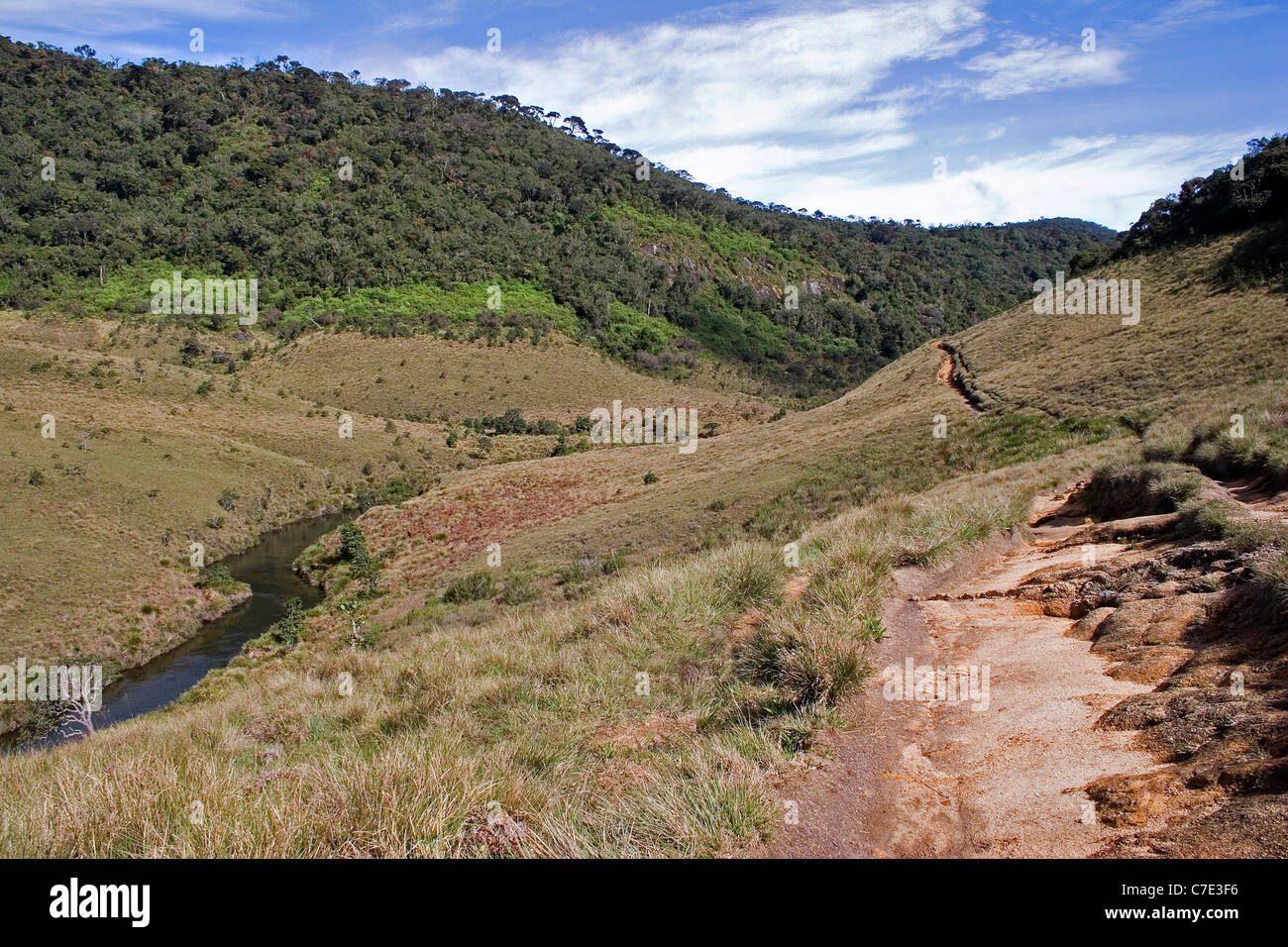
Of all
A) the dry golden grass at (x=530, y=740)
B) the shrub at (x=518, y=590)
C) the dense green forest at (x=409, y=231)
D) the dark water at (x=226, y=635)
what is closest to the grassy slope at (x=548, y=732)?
the dry golden grass at (x=530, y=740)

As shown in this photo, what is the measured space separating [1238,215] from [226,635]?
165ft

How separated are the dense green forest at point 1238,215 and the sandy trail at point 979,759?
3338cm

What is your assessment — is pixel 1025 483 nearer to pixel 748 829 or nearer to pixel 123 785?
pixel 748 829

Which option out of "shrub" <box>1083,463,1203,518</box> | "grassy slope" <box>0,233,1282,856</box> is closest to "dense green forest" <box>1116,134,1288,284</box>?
"grassy slope" <box>0,233,1282,856</box>

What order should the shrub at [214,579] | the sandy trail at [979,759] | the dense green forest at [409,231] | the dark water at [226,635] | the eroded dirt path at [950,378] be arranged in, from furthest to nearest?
the dense green forest at [409,231]
the eroded dirt path at [950,378]
the shrub at [214,579]
the dark water at [226,635]
the sandy trail at [979,759]

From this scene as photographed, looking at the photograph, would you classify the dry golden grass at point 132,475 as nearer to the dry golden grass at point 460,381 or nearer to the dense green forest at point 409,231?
the dry golden grass at point 460,381

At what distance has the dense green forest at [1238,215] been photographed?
3222 cm

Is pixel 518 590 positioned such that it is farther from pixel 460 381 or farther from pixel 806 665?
pixel 460 381

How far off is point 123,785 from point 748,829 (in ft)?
10.9

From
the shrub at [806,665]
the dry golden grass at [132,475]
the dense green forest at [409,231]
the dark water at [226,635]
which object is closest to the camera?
the shrub at [806,665]

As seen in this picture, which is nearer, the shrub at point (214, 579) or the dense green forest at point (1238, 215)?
the shrub at point (214, 579)

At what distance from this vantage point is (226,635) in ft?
88.9

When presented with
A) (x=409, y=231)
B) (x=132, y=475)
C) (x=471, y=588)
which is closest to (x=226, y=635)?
(x=471, y=588)
